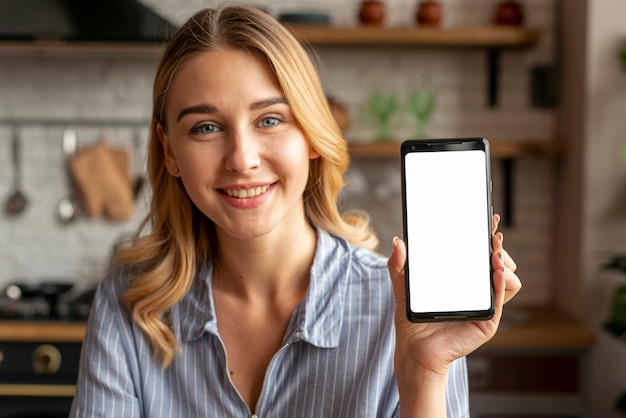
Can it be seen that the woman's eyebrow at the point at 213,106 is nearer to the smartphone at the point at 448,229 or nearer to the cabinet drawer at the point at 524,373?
the smartphone at the point at 448,229

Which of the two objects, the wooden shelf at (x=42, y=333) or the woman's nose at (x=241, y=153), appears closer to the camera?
the woman's nose at (x=241, y=153)

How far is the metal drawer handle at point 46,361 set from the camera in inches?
108

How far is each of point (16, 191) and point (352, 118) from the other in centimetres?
141

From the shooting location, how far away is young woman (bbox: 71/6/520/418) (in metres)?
1.26

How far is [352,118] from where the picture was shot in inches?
130

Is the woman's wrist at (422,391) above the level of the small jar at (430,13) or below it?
below

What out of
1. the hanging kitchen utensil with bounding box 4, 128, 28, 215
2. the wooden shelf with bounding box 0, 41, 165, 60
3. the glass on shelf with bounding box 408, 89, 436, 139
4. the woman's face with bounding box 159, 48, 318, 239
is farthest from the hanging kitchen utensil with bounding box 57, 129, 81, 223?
the woman's face with bounding box 159, 48, 318, 239

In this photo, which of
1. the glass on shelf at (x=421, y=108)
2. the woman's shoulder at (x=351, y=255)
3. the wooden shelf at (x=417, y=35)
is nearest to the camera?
the woman's shoulder at (x=351, y=255)

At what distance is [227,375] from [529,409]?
171cm

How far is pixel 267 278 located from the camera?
145 centimetres

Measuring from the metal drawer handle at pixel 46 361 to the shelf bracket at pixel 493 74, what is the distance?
192cm

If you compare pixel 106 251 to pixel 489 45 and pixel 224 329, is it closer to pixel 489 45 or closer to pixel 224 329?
pixel 489 45

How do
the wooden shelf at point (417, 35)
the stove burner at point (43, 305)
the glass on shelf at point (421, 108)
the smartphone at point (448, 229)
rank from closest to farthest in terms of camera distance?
the smartphone at point (448, 229), the stove burner at point (43, 305), the wooden shelf at point (417, 35), the glass on shelf at point (421, 108)

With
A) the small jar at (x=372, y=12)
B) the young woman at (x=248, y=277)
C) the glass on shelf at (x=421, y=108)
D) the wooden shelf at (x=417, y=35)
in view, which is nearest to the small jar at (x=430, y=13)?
the wooden shelf at (x=417, y=35)
